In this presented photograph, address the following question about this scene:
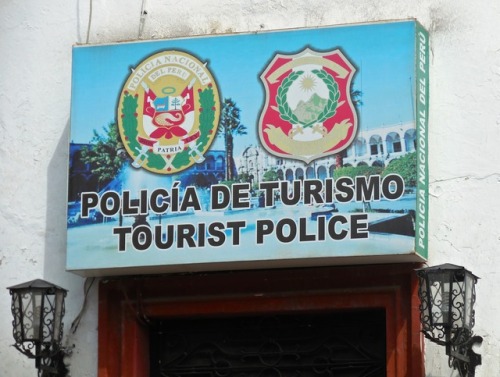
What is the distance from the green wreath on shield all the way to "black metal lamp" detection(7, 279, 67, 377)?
1.48 meters

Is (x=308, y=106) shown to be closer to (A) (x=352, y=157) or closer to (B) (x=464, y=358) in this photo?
(A) (x=352, y=157)

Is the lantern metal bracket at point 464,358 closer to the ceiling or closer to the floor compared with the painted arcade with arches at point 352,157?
closer to the floor

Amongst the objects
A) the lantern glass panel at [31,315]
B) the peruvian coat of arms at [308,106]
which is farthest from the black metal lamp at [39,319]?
the peruvian coat of arms at [308,106]

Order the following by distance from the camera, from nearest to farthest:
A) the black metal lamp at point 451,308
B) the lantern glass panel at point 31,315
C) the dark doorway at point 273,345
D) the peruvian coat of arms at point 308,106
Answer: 1. the black metal lamp at point 451,308
2. the lantern glass panel at point 31,315
3. the peruvian coat of arms at point 308,106
4. the dark doorway at point 273,345

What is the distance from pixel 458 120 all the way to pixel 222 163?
1.26m

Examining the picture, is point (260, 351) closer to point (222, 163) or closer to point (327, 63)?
point (222, 163)

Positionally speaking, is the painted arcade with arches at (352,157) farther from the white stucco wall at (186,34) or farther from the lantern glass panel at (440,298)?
the lantern glass panel at (440,298)

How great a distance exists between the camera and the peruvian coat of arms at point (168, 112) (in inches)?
336

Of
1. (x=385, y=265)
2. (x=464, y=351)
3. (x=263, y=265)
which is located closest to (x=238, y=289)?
(x=263, y=265)

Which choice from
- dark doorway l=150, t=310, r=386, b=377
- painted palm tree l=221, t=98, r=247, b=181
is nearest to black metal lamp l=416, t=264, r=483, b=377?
dark doorway l=150, t=310, r=386, b=377

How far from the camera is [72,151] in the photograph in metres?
8.63

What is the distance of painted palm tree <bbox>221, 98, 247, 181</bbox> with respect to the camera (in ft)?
27.7

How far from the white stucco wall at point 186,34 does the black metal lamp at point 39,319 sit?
0.34 meters

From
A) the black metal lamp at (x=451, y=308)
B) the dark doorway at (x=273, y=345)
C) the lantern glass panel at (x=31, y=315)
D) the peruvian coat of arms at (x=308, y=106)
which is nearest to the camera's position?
the black metal lamp at (x=451, y=308)
